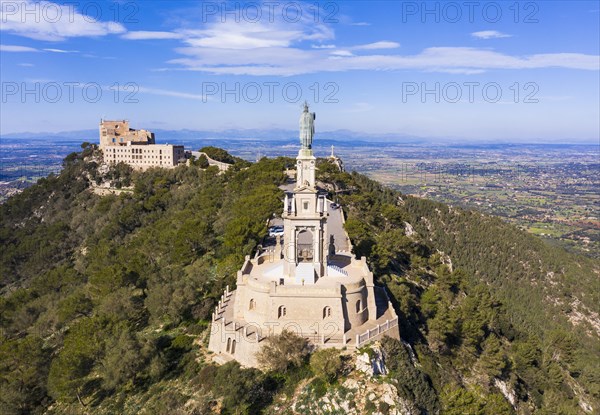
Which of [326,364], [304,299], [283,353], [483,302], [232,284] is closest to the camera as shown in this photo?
[326,364]

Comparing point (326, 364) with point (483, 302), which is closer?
point (326, 364)

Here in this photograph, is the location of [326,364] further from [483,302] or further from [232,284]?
[483,302]

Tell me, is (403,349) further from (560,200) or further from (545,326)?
(560,200)

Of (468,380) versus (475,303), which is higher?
(475,303)

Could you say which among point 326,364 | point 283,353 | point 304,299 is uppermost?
point 304,299

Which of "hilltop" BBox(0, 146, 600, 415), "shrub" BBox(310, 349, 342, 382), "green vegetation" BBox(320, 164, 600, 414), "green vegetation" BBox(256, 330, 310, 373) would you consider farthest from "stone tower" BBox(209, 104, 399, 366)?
"green vegetation" BBox(320, 164, 600, 414)

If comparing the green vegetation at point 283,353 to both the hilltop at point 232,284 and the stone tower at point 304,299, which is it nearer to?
the hilltop at point 232,284

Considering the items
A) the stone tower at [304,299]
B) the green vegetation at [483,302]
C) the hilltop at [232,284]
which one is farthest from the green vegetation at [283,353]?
the green vegetation at [483,302]

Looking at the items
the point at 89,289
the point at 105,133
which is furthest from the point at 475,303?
the point at 105,133

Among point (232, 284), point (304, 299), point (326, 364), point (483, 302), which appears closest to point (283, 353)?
point (326, 364)
